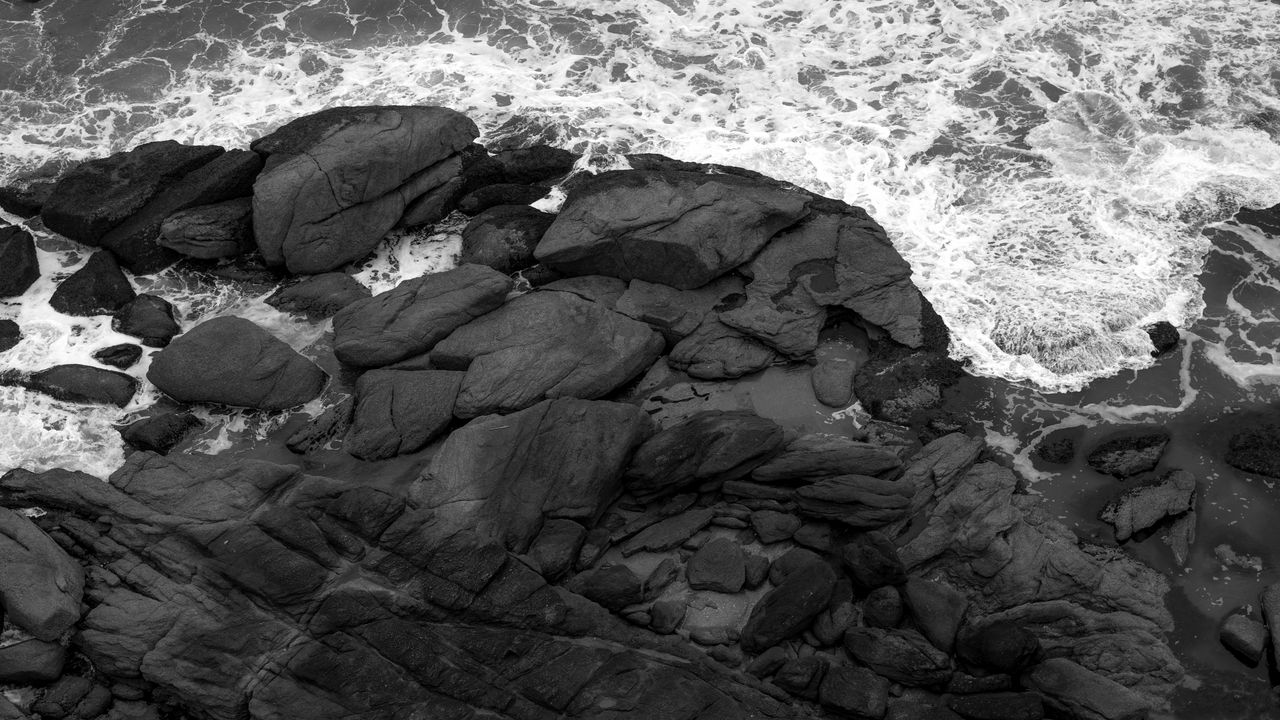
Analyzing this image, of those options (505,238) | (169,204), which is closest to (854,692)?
(505,238)

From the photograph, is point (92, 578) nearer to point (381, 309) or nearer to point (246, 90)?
point (381, 309)

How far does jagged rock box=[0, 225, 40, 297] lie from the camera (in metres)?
25.5

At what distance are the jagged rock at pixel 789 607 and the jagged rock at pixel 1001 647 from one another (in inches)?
102

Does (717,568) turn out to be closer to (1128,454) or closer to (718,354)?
(718,354)

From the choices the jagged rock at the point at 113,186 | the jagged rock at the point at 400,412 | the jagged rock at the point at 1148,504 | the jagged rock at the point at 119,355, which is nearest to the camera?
the jagged rock at the point at 1148,504

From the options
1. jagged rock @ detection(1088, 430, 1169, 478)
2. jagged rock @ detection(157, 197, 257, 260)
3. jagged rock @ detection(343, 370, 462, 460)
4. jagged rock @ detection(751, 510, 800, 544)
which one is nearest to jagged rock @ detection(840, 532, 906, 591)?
jagged rock @ detection(751, 510, 800, 544)

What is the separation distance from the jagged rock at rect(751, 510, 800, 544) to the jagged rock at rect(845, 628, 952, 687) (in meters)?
2.38

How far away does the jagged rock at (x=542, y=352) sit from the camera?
21.9 m

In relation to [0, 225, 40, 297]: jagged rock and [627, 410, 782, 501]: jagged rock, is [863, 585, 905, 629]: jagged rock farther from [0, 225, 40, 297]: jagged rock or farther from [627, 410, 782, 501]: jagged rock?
[0, 225, 40, 297]: jagged rock

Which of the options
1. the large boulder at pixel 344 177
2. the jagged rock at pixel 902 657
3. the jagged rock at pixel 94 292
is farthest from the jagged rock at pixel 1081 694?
the jagged rock at pixel 94 292

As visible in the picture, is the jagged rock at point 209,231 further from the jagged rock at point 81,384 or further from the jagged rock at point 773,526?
the jagged rock at point 773,526

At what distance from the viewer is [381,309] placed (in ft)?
78.2

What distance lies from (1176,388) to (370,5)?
1048 inches

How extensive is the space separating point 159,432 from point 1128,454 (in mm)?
20722
